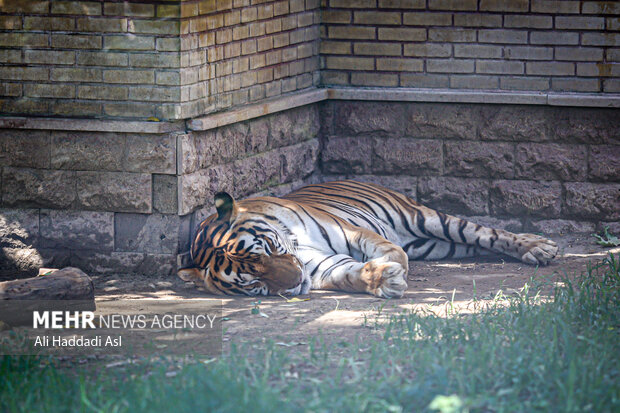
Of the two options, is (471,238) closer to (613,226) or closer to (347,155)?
(613,226)

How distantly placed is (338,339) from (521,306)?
3.82 feet

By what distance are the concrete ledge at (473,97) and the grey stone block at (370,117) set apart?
0.29 ft

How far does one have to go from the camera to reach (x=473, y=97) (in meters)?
8.28

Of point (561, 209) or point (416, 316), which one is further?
point (561, 209)

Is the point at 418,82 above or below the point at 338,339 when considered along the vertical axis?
above

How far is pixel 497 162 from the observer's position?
8383 millimetres

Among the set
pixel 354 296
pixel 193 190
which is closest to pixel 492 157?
pixel 354 296

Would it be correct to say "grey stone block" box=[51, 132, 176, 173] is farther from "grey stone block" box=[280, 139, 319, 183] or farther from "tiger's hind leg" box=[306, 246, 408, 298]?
"grey stone block" box=[280, 139, 319, 183]

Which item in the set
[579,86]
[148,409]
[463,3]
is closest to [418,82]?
[463,3]

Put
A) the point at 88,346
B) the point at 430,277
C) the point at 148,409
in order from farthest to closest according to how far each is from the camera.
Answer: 1. the point at 430,277
2. the point at 88,346
3. the point at 148,409

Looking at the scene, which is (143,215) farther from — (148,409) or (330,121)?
(148,409)

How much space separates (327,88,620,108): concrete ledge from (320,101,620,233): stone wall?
86mm

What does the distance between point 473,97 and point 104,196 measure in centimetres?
355

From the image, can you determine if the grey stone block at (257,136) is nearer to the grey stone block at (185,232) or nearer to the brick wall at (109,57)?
the brick wall at (109,57)
